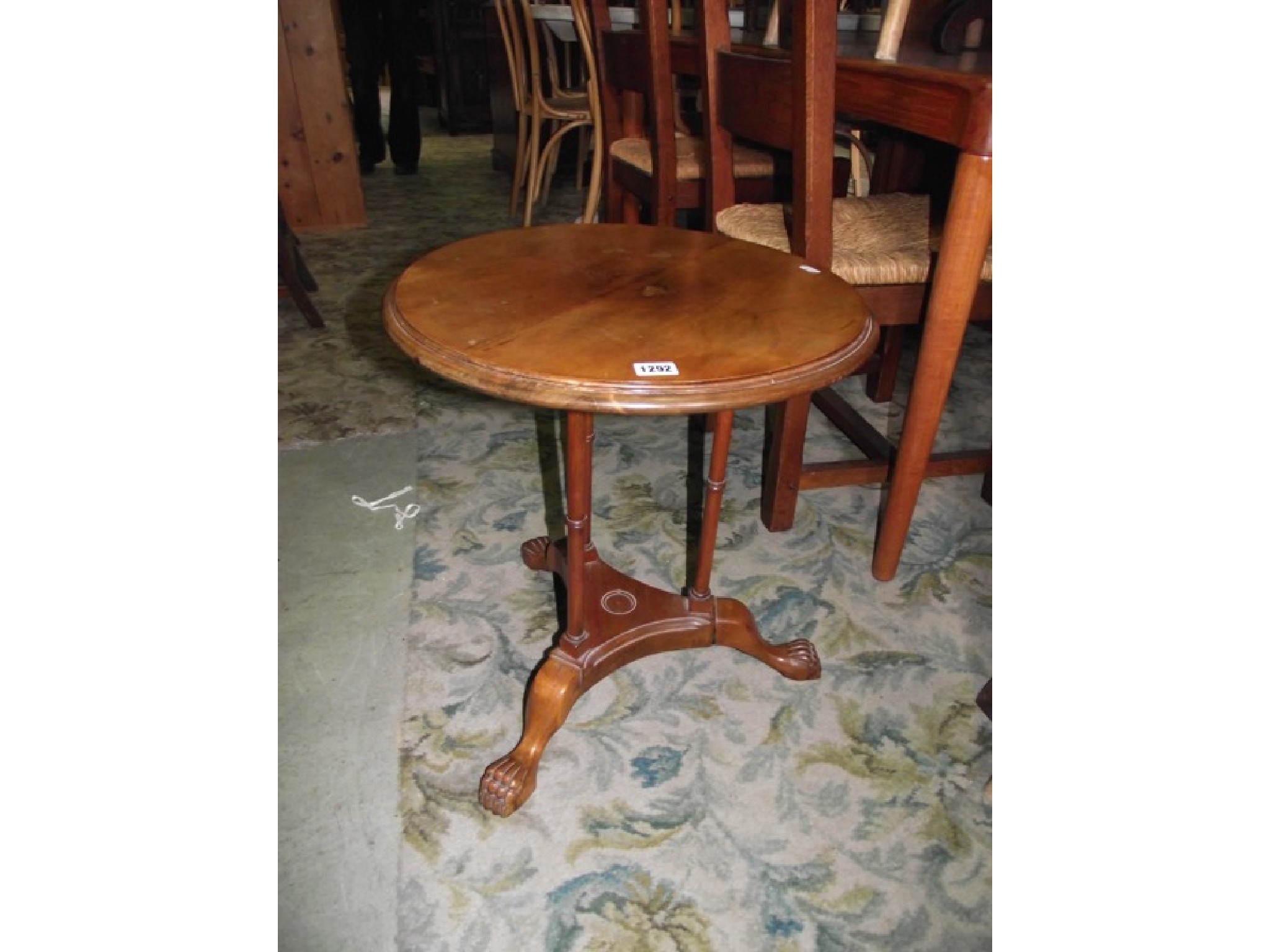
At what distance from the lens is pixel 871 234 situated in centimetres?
150

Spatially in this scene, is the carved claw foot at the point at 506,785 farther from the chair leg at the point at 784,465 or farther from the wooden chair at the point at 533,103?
the wooden chair at the point at 533,103

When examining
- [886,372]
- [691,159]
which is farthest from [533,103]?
[886,372]

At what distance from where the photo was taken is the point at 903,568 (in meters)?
1.53

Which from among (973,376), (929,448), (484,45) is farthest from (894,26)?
(484,45)

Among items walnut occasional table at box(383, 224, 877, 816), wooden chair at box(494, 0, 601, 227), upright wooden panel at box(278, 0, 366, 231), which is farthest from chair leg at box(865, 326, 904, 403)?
upright wooden panel at box(278, 0, 366, 231)

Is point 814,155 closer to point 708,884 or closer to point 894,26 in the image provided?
point 894,26

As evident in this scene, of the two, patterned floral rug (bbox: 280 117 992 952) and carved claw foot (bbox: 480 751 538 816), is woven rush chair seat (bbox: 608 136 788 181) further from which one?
carved claw foot (bbox: 480 751 538 816)

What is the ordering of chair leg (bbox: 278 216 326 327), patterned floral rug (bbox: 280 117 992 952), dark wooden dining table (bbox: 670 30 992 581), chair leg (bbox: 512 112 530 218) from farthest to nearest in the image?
1. chair leg (bbox: 512 112 530 218)
2. chair leg (bbox: 278 216 326 327)
3. dark wooden dining table (bbox: 670 30 992 581)
4. patterned floral rug (bbox: 280 117 992 952)

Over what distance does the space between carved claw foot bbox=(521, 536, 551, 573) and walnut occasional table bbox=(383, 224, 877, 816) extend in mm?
119

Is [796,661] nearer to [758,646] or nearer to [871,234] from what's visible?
[758,646]

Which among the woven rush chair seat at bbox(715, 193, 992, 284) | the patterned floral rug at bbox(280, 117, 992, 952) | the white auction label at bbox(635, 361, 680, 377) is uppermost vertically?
the white auction label at bbox(635, 361, 680, 377)

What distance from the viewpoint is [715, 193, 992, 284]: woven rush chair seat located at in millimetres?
1367

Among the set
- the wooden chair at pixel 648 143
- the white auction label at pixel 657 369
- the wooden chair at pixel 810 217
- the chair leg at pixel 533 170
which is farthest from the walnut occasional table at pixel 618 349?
the chair leg at pixel 533 170

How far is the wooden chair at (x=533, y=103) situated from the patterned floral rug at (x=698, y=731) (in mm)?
1647
